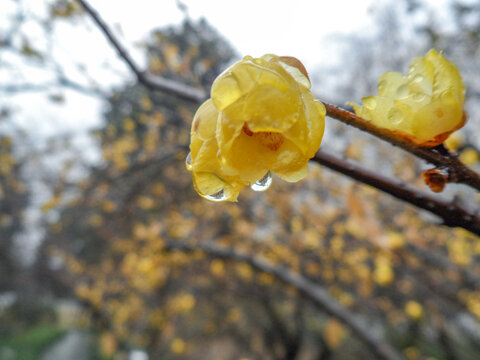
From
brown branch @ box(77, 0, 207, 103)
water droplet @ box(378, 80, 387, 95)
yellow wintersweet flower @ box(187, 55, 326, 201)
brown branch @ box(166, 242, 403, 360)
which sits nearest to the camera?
yellow wintersweet flower @ box(187, 55, 326, 201)

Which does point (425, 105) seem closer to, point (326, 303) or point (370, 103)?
point (370, 103)

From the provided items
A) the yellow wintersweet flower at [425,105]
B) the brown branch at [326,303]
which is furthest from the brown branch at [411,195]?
the brown branch at [326,303]

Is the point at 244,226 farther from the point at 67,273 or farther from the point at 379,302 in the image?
the point at 67,273

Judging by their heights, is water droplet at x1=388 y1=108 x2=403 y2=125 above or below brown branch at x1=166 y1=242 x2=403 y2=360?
above

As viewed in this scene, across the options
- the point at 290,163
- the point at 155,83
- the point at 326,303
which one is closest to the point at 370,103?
the point at 290,163

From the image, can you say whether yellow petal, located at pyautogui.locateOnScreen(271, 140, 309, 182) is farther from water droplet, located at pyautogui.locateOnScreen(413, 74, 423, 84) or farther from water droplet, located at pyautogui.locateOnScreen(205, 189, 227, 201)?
water droplet, located at pyautogui.locateOnScreen(413, 74, 423, 84)

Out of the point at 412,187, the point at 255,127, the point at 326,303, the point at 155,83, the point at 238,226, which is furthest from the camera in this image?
the point at 238,226

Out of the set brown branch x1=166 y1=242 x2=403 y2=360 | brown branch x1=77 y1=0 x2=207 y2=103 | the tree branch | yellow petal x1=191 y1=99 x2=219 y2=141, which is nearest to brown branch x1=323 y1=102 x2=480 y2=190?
the tree branch

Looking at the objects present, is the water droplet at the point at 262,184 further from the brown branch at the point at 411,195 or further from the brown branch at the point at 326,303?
the brown branch at the point at 326,303
